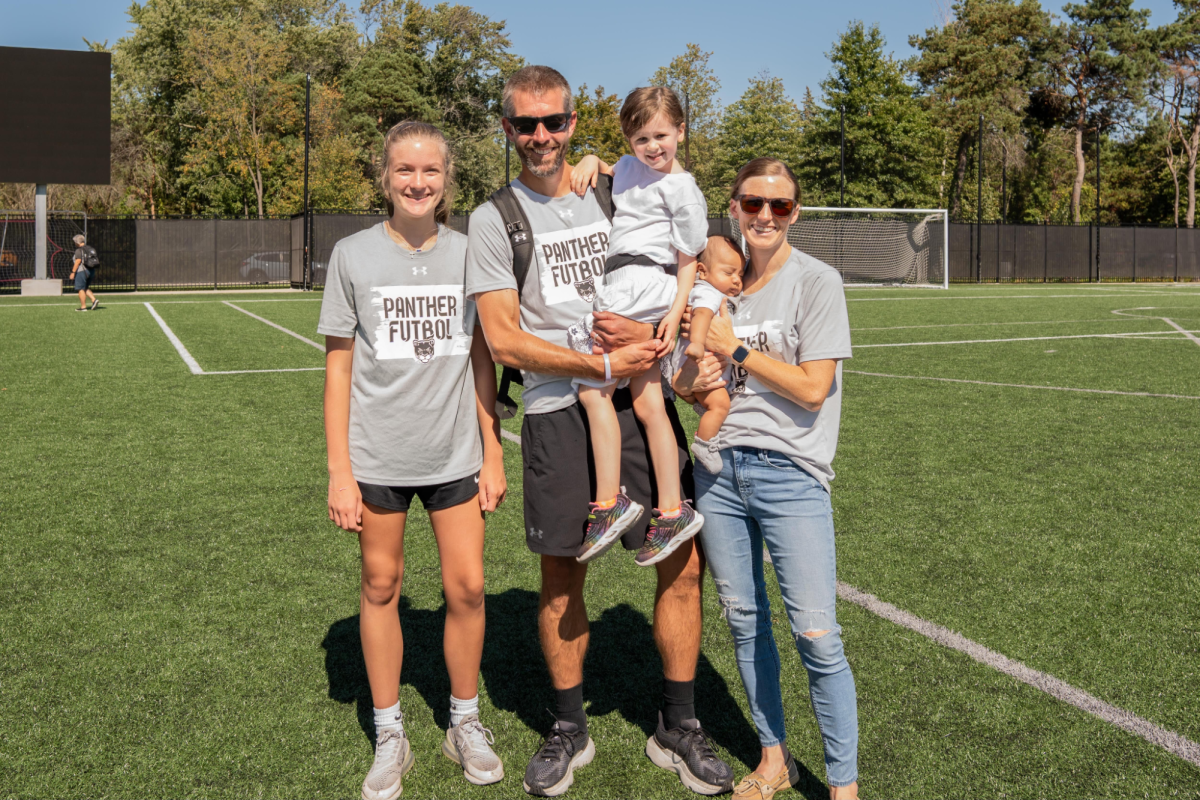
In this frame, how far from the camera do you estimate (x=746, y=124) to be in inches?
2402

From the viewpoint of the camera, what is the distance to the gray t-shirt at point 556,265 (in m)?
2.99

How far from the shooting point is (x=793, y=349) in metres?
2.93

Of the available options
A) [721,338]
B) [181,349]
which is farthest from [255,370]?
[721,338]

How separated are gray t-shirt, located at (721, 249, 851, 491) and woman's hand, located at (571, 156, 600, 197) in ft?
1.98

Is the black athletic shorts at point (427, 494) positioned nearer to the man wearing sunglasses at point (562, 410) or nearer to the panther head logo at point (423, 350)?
the man wearing sunglasses at point (562, 410)

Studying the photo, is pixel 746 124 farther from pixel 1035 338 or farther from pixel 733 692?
pixel 733 692

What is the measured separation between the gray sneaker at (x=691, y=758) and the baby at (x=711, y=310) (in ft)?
3.00

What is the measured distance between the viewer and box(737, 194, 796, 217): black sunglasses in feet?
9.51

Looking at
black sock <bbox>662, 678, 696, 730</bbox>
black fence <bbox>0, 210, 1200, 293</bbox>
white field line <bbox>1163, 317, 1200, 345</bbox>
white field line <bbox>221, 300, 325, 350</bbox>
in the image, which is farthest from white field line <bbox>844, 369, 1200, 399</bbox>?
black fence <bbox>0, 210, 1200, 293</bbox>

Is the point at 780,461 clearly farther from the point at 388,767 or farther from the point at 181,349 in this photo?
the point at 181,349

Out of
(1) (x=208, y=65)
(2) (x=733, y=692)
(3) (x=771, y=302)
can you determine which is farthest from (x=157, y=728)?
(1) (x=208, y=65)

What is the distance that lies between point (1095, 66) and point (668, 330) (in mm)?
68293

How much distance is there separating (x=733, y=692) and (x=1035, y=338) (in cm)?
1507

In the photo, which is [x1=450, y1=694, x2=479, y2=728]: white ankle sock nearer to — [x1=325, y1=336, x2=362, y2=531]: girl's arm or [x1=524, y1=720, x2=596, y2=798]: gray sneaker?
[x1=524, y1=720, x2=596, y2=798]: gray sneaker
